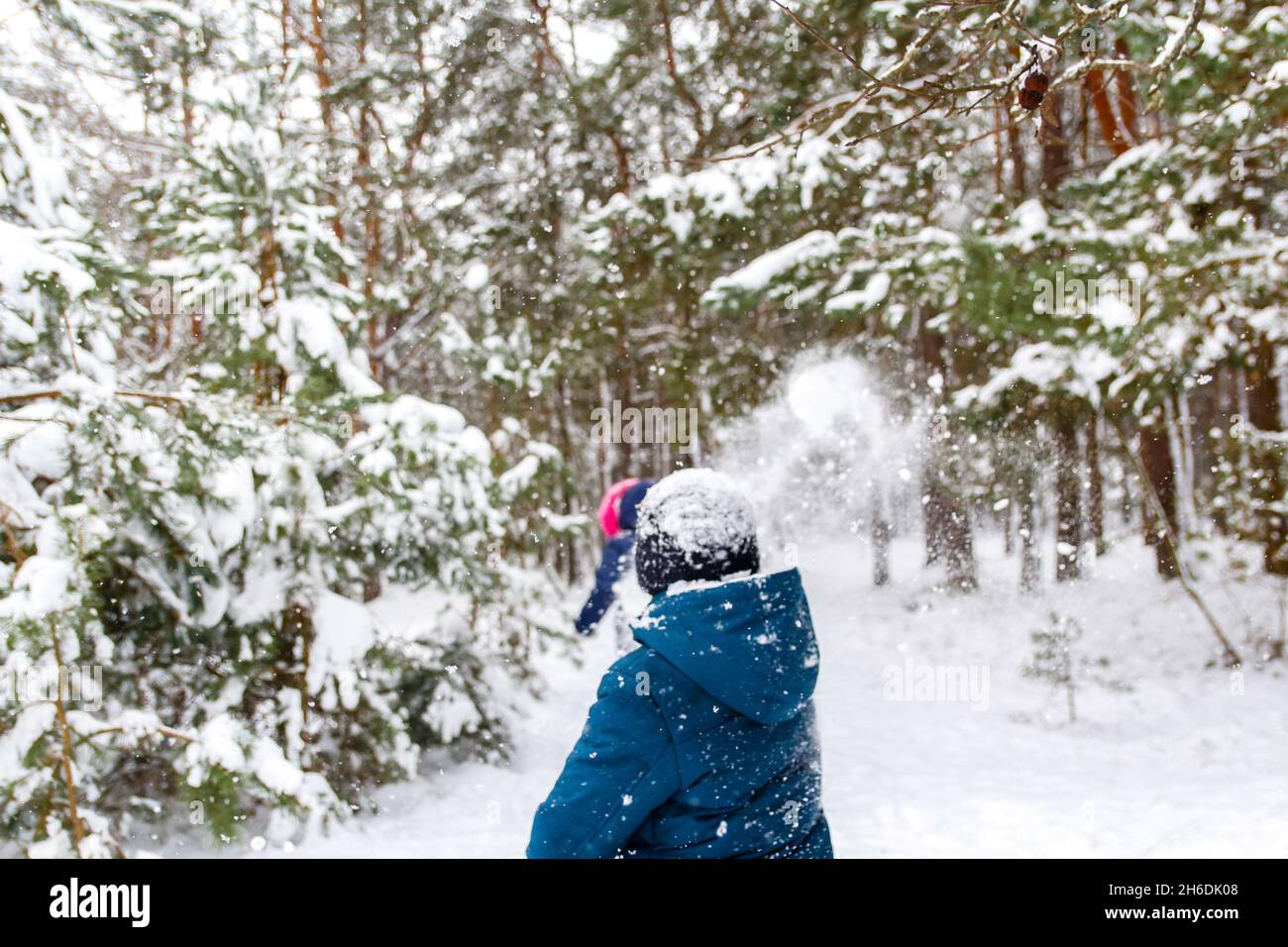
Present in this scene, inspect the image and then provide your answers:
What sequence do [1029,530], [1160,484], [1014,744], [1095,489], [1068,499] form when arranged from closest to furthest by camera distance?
1. [1014,744]
2. [1160,484]
3. [1095,489]
4. [1068,499]
5. [1029,530]

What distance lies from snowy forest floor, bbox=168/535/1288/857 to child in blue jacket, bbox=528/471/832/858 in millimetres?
3530

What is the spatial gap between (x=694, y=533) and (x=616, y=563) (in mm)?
3912

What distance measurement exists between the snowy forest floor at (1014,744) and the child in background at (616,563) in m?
1.41

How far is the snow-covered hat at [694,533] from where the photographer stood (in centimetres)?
178

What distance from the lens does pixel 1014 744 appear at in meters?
7.02

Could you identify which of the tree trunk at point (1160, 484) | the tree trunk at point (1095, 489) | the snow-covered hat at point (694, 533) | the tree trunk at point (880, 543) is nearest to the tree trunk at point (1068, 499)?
the tree trunk at point (1095, 489)

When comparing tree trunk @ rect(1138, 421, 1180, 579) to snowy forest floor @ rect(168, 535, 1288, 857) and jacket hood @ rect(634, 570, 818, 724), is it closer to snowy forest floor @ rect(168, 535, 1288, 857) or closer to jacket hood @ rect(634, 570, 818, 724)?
snowy forest floor @ rect(168, 535, 1288, 857)

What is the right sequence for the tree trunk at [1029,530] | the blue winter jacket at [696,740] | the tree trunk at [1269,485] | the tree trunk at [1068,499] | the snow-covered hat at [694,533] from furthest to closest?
the tree trunk at [1029,530]
the tree trunk at [1068,499]
the tree trunk at [1269,485]
the snow-covered hat at [694,533]
the blue winter jacket at [696,740]

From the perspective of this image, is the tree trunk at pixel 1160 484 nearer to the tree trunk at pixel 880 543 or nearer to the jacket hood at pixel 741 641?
the tree trunk at pixel 880 543

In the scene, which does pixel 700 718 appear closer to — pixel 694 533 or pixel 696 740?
pixel 696 740

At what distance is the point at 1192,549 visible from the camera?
28.9 feet

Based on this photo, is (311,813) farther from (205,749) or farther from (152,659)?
(152,659)

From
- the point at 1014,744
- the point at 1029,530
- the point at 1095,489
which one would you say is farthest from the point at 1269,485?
the point at 1014,744

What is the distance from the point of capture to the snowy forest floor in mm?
4891
